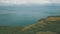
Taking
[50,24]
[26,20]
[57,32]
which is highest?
[26,20]

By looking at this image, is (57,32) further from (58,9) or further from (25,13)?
(25,13)

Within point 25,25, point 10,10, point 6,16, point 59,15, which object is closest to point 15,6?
point 10,10

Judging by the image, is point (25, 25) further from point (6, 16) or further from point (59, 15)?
point (59, 15)

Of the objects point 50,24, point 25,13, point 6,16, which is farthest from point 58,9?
point 6,16

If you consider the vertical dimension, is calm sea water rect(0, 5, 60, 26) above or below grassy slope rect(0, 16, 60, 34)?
above

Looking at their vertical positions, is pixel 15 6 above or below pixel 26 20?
above
